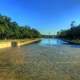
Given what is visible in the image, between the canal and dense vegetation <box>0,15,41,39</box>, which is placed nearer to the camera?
the canal

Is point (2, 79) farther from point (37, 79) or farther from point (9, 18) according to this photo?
point (9, 18)

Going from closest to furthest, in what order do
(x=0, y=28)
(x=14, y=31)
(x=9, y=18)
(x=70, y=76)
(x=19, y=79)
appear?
(x=19, y=79) → (x=70, y=76) → (x=0, y=28) → (x=9, y=18) → (x=14, y=31)

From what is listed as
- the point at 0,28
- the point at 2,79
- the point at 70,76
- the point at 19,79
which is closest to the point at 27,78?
the point at 19,79

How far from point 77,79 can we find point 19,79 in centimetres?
279

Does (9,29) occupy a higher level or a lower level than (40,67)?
higher

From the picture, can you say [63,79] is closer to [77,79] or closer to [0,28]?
[77,79]

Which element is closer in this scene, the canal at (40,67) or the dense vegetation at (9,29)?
the canal at (40,67)

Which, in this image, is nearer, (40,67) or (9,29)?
(40,67)

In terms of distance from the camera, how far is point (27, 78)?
11125 mm

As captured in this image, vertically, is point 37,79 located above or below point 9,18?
below

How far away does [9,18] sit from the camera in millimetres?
87562

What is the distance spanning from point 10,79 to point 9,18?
78113mm

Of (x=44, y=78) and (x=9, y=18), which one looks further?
(x=9, y=18)

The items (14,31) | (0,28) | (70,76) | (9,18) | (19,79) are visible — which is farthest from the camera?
(14,31)
